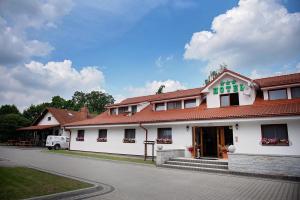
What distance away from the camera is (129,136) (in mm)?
21312

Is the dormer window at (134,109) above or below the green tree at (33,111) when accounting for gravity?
below

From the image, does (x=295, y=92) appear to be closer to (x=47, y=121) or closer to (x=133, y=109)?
(x=133, y=109)

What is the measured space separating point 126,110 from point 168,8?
526 inches

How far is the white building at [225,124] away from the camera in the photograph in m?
13.5

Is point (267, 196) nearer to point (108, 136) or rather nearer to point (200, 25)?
point (200, 25)

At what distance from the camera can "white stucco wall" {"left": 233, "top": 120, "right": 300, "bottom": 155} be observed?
13234 mm

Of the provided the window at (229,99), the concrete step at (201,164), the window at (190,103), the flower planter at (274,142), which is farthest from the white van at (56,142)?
the flower planter at (274,142)

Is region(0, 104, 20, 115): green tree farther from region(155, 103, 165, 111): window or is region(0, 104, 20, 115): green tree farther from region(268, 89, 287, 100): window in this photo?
region(268, 89, 287, 100): window

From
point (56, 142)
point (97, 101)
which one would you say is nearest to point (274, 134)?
point (56, 142)

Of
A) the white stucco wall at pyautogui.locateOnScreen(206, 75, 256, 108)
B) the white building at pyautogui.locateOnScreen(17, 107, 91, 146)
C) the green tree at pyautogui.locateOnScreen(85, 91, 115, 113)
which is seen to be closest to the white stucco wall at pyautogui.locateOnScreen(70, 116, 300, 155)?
the white stucco wall at pyautogui.locateOnScreen(206, 75, 256, 108)

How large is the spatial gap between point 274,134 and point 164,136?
27.0 ft

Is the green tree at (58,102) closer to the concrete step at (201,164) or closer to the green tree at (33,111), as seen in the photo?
the green tree at (33,111)

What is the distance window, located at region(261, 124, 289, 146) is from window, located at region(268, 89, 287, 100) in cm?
333

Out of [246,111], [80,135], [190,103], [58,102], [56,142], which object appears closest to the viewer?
[246,111]
